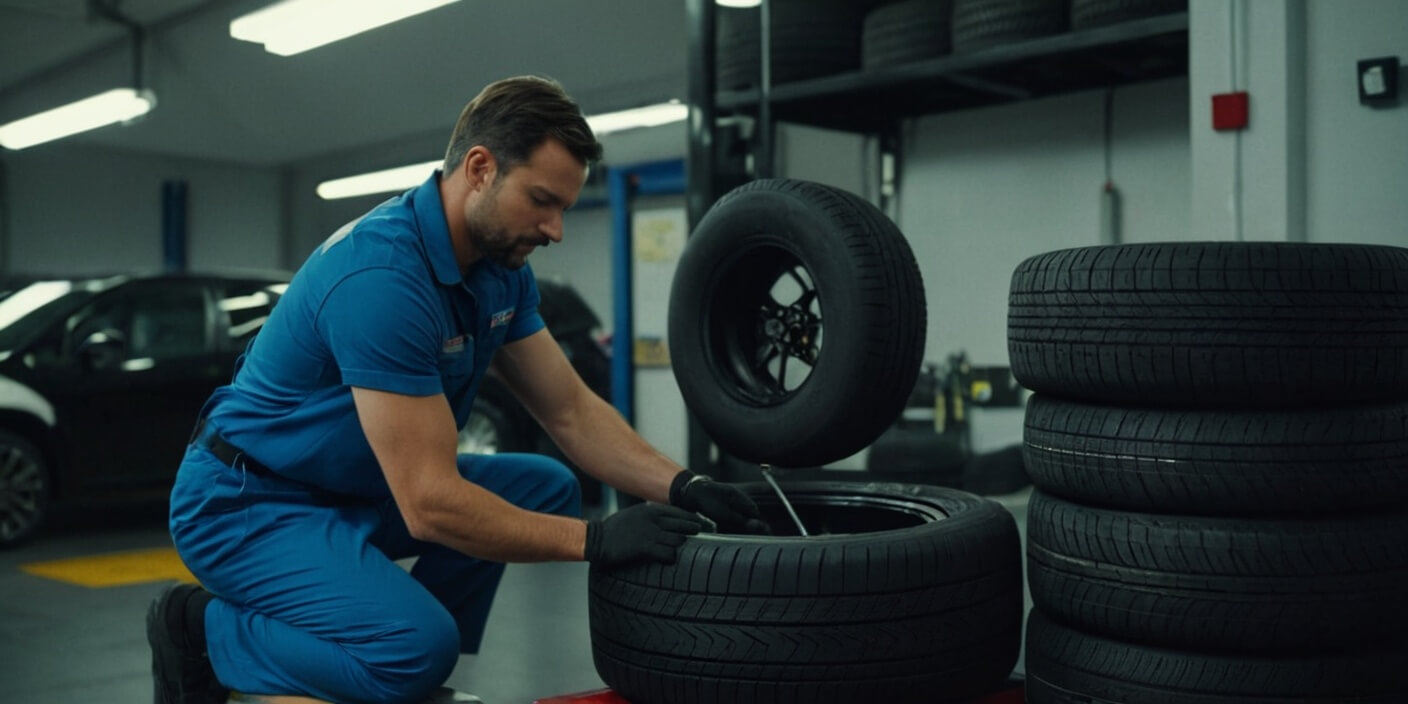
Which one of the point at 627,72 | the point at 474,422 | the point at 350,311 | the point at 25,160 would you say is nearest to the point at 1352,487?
the point at 350,311

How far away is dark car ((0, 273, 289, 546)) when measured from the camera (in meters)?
4.95

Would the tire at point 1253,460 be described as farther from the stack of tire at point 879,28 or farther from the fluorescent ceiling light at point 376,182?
the fluorescent ceiling light at point 376,182

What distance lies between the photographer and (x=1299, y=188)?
2.96 metres

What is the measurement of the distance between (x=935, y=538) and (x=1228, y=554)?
1.33ft

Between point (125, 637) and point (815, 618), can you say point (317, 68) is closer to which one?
point (125, 637)

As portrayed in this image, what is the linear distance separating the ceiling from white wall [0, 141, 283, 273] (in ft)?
0.89

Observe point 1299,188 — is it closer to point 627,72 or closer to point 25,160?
point 627,72

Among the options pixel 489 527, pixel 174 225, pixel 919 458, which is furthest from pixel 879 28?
pixel 174 225

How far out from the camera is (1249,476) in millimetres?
1622

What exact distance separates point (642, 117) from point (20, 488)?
16.1ft

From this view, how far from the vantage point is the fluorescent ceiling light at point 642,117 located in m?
8.32

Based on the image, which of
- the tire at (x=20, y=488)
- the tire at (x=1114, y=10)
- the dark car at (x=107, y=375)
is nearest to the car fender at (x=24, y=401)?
the dark car at (x=107, y=375)

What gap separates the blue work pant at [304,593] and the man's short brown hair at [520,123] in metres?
0.65

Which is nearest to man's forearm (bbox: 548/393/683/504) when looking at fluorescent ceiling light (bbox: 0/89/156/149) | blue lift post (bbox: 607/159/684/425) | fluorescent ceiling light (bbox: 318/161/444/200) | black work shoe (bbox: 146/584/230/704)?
black work shoe (bbox: 146/584/230/704)
